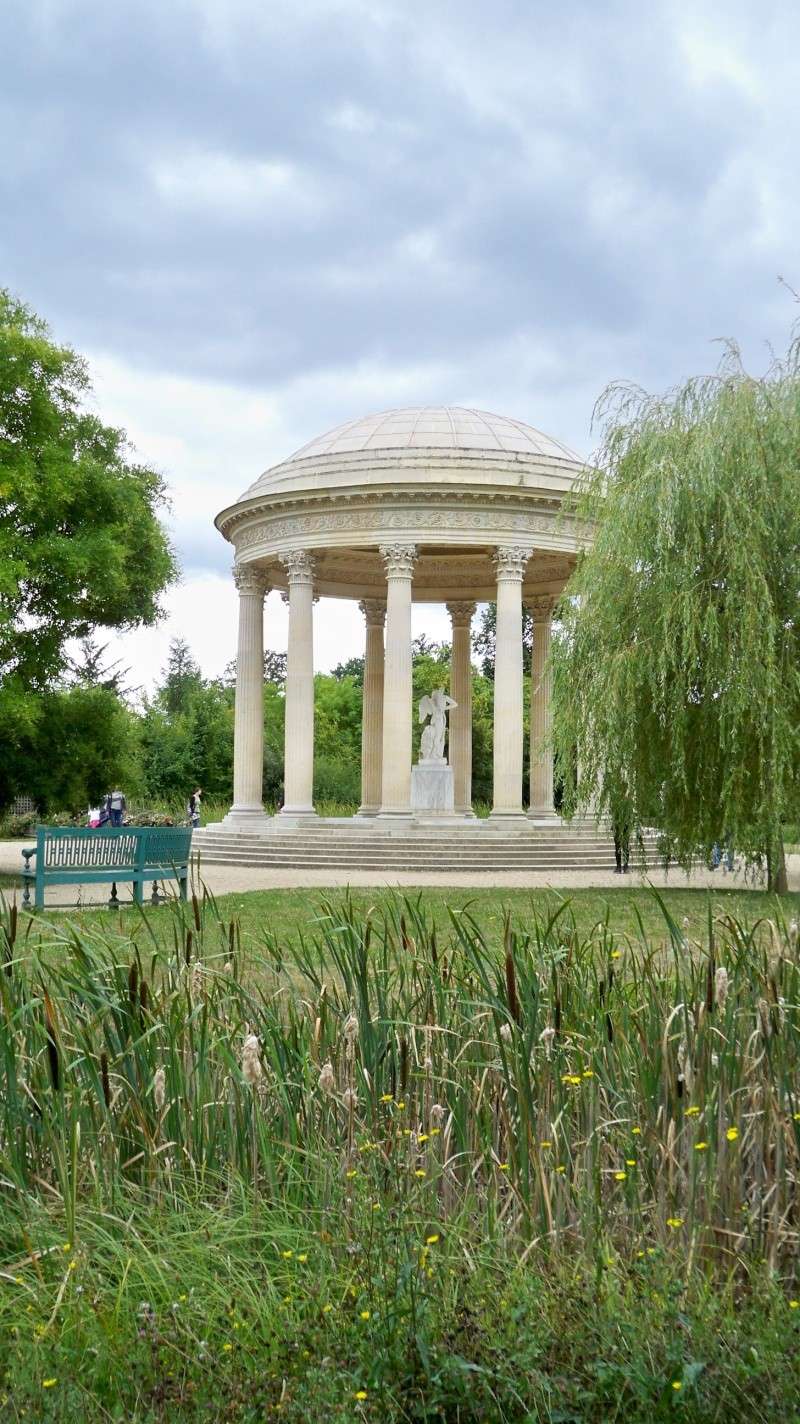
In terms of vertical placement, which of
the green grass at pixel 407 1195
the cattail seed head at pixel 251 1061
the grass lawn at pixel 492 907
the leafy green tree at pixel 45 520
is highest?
the leafy green tree at pixel 45 520

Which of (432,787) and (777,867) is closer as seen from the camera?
(777,867)

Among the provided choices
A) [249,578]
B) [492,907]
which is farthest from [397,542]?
[492,907]

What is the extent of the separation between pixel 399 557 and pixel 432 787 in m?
8.76

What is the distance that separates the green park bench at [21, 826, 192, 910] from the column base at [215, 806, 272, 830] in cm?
1790

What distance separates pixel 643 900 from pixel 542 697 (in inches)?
816

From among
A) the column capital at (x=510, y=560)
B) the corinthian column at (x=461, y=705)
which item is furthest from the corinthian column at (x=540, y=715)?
the column capital at (x=510, y=560)

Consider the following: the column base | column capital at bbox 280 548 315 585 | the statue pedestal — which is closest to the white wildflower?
the column base

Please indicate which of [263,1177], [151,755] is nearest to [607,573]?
[263,1177]

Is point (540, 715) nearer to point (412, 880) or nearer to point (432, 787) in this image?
point (432, 787)

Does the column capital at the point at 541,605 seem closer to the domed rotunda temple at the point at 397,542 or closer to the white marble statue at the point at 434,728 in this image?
the domed rotunda temple at the point at 397,542

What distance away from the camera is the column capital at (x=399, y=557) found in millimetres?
38031

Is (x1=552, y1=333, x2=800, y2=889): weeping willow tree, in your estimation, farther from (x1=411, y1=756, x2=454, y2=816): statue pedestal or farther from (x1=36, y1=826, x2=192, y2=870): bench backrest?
(x1=411, y1=756, x2=454, y2=816): statue pedestal

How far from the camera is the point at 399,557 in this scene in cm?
3809

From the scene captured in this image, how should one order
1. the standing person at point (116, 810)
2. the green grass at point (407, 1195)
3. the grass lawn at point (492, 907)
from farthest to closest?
the standing person at point (116, 810)
the grass lawn at point (492, 907)
the green grass at point (407, 1195)
